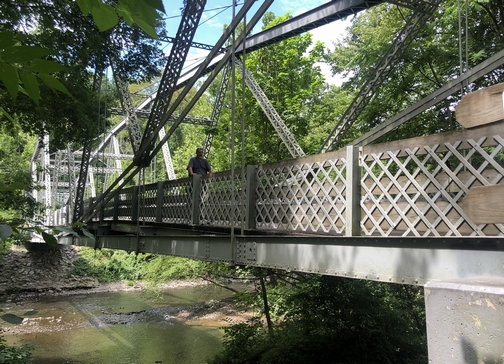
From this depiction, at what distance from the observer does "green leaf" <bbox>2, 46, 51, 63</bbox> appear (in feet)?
2.72

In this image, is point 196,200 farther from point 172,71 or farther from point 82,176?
point 82,176

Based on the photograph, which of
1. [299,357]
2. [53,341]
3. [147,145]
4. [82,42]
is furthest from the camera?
[53,341]

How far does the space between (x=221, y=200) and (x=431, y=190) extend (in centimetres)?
326

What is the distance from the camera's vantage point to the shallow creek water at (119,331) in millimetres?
11883

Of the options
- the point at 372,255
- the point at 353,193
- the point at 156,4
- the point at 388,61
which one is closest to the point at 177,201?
the point at 353,193

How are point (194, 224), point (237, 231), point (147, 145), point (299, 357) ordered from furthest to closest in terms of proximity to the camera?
point (299, 357) → point (147, 145) → point (194, 224) → point (237, 231)

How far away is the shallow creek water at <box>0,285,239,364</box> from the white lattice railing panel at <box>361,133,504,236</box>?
9349mm

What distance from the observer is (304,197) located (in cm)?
434

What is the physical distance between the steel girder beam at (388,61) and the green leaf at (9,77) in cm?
797

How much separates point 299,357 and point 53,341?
9.99 metres

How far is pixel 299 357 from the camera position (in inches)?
320

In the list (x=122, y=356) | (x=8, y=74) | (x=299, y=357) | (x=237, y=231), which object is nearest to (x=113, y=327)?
(x=122, y=356)

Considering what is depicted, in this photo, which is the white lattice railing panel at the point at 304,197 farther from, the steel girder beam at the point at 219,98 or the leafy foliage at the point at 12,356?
the steel girder beam at the point at 219,98

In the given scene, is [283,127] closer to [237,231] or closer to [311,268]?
[237,231]
